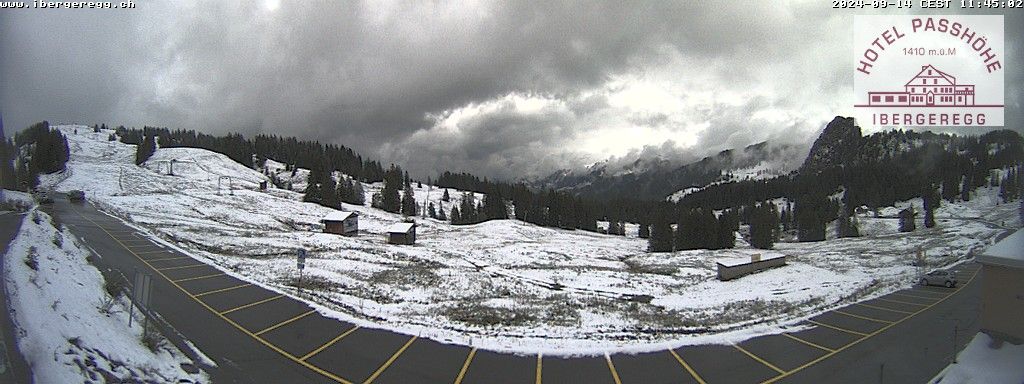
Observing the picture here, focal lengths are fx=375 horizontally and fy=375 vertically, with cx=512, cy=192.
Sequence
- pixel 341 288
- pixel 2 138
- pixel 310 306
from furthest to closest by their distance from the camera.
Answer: pixel 341 288, pixel 310 306, pixel 2 138

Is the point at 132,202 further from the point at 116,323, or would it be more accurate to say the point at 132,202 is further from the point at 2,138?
the point at 2,138

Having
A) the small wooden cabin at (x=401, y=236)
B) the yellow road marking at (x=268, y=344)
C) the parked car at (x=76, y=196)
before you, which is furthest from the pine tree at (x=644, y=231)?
the parked car at (x=76, y=196)

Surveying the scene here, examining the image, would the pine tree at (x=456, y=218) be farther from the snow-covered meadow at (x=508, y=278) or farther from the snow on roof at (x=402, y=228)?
the snow-covered meadow at (x=508, y=278)

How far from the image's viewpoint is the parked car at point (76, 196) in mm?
19750

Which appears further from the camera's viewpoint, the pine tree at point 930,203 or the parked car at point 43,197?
the pine tree at point 930,203

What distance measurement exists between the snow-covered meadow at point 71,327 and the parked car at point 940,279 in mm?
35534

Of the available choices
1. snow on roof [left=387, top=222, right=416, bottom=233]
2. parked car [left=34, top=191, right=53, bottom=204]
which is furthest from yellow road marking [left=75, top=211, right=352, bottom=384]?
snow on roof [left=387, top=222, right=416, bottom=233]

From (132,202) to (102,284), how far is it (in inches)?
838

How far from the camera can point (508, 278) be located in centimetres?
3092

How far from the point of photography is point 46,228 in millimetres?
13203

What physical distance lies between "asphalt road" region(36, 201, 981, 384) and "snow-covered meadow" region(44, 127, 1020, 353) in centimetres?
120

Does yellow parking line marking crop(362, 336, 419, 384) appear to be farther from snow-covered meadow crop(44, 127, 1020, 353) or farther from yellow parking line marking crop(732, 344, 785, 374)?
yellow parking line marking crop(732, 344, 785, 374)

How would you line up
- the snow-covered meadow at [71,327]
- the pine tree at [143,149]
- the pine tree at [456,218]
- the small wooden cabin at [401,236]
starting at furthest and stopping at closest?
the pine tree at [456,218] → the small wooden cabin at [401,236] → the pine tree at [143,149] → the snow-covered meadow at [71,327]

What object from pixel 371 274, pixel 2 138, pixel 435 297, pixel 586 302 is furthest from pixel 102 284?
pixel 586 302
